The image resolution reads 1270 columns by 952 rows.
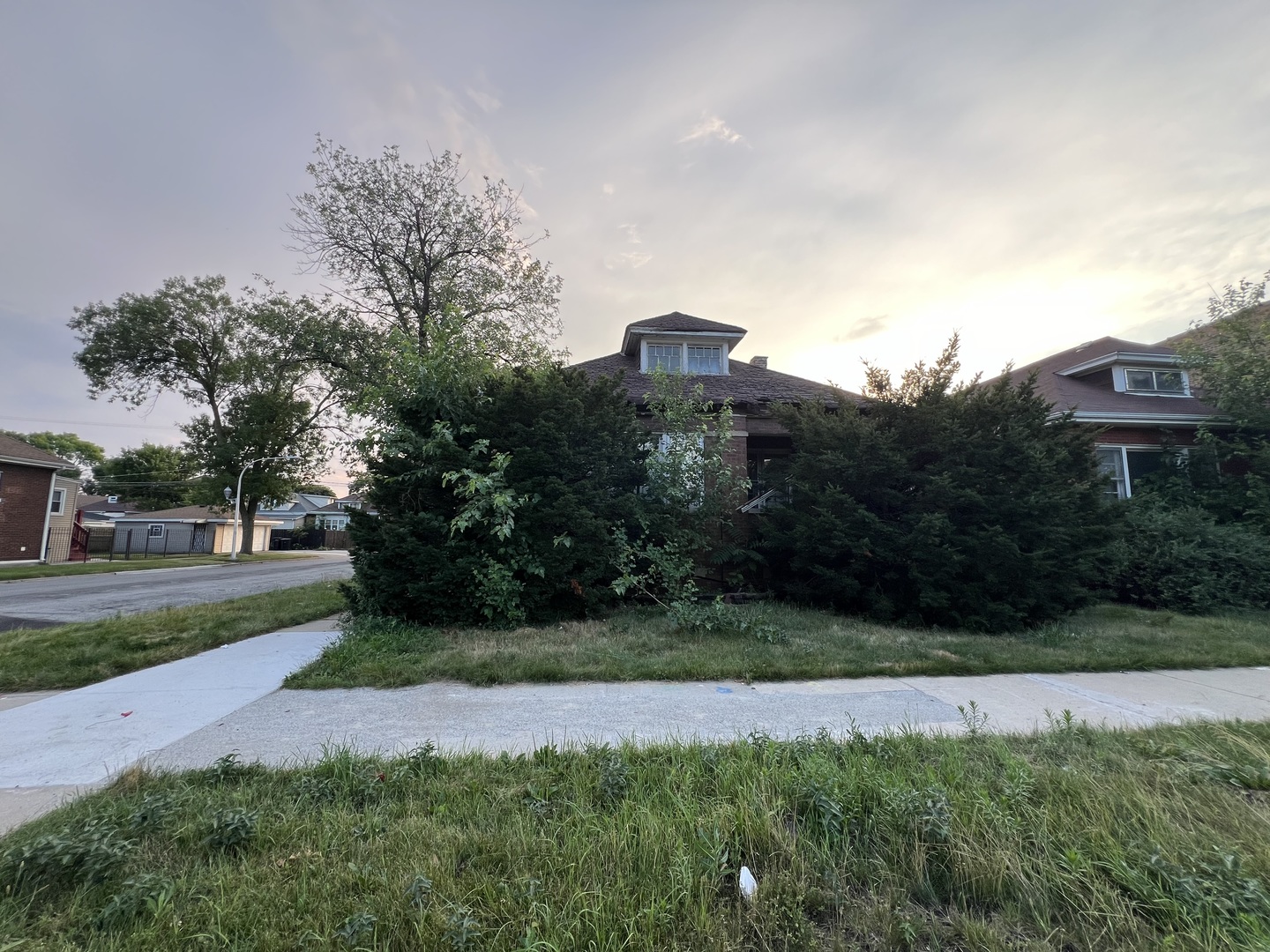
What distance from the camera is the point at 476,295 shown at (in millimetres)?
14625

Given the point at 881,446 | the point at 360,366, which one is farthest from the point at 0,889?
the point at 360,366

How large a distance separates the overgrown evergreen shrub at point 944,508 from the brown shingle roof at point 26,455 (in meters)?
28.0

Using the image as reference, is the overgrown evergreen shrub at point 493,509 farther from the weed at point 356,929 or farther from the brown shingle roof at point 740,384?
the weed at point 356,929

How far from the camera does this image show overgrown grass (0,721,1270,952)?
1.81 meters

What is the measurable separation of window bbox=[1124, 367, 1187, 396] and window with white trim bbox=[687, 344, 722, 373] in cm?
1115

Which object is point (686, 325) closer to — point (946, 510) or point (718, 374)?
point (718, 374)

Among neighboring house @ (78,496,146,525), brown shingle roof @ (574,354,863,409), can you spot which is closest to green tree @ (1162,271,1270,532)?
brown shingle roof @ (574,354,863,409)

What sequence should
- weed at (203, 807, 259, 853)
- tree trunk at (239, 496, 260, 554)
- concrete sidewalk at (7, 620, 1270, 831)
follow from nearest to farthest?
1. weed at (203, 807, 259, 853)
2. concrete sidewalk at (7, 620, 1270, 831)
3. tree trunk at (239, 496, 260, 554)

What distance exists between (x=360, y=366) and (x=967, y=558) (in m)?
14.6

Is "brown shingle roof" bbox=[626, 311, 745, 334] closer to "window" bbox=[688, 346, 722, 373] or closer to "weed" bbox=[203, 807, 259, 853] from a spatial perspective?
"window" bbox=[688, 346, 722, 373]

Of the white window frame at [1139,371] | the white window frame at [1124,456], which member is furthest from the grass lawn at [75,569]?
the white window frame at [1139,371]

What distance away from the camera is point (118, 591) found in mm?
12742

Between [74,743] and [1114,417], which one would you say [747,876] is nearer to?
[74,743]

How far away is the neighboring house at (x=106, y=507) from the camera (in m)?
50.2
